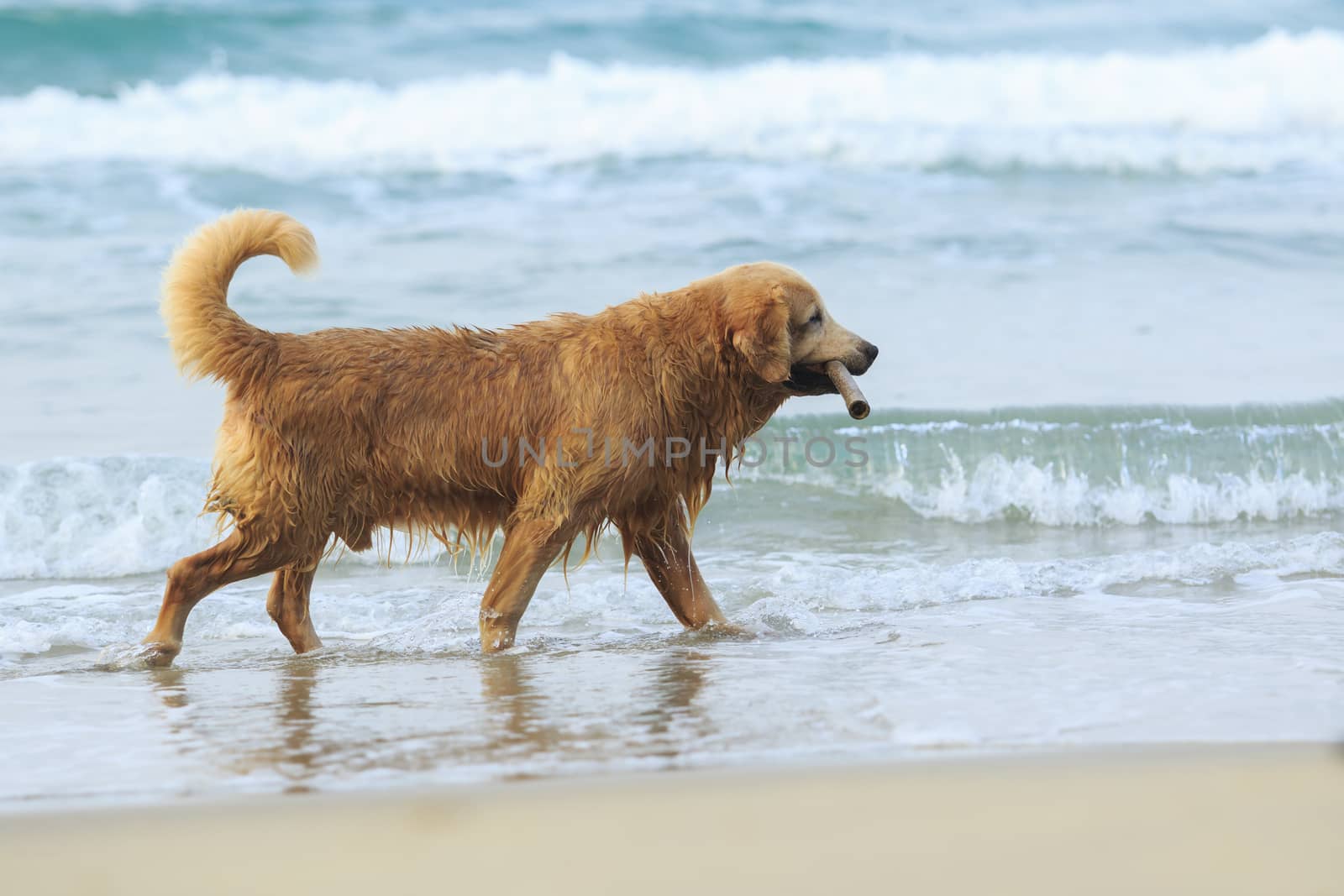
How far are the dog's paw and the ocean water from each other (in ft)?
0.12

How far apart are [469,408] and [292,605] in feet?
3.81

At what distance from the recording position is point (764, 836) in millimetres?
3070

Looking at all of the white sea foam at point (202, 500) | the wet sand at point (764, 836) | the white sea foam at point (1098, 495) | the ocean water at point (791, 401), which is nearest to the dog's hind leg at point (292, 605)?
the ocean water at point (791, 401)

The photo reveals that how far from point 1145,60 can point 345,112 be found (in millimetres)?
11526

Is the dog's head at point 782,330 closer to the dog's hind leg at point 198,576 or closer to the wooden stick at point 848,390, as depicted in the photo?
the wooden stick at point 848,390

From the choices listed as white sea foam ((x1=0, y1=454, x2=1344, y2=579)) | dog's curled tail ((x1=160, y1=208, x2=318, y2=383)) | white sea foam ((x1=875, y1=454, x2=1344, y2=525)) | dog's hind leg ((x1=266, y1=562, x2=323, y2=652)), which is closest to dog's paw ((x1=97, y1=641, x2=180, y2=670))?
dog's hind leg ((x1=266, y1=562, x2=323, y2=652))

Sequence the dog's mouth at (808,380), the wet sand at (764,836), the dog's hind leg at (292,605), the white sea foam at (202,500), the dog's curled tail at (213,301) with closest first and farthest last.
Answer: the wet sand at (764,836) < the dog's curled tail at (213,301) < the dog's mouth at (808,380) < the dog's hind leg at (292,605) < the white sea foam at (202,500)

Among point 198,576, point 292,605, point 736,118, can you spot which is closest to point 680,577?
point 292,605

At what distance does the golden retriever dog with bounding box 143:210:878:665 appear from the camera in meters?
5.08

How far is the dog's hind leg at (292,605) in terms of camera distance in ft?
18.3

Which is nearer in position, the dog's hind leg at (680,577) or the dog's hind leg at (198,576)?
the dog's hind leg at (198,576)

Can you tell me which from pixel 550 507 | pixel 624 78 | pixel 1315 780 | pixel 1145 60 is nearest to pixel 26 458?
pixel 550 507

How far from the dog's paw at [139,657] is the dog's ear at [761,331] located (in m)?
2.40

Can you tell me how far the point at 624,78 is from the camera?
19.0 meters
